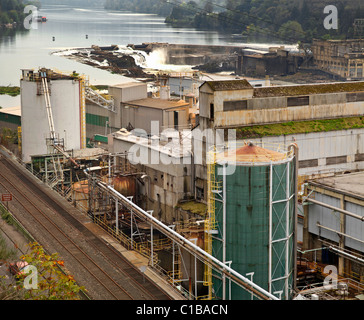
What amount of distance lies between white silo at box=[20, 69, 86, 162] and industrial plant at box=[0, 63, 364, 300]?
0.20 ft

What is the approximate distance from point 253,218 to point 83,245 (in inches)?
242

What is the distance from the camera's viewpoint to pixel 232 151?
16297 millimetres

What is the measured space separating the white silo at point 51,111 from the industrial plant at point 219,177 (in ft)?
0.20

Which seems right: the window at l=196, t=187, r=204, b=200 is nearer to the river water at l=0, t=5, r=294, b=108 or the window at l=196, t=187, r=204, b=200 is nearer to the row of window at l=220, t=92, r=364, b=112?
the row of window at l=220, t=92, r=364, b=112

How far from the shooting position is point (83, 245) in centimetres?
1967

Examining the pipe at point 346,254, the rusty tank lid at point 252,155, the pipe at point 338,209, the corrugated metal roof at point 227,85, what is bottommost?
the pipe at point 346,254

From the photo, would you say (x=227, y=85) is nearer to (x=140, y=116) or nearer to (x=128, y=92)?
(x=140, y=116)

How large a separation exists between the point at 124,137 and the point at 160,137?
1610mm

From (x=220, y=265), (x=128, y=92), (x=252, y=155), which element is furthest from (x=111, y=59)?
(x=220, y=265)

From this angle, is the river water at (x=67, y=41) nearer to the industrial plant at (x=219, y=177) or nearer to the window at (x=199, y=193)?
the industrial plant at (x=219, y=177)

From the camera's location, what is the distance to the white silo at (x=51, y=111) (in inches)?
1226

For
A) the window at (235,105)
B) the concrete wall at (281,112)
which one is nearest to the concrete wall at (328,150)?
the concrete wall at (281,112)

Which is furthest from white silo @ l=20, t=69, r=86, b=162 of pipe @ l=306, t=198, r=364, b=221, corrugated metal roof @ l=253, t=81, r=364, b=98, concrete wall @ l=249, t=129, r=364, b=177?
pipe @ l=306, t=198, r=364, b=221
